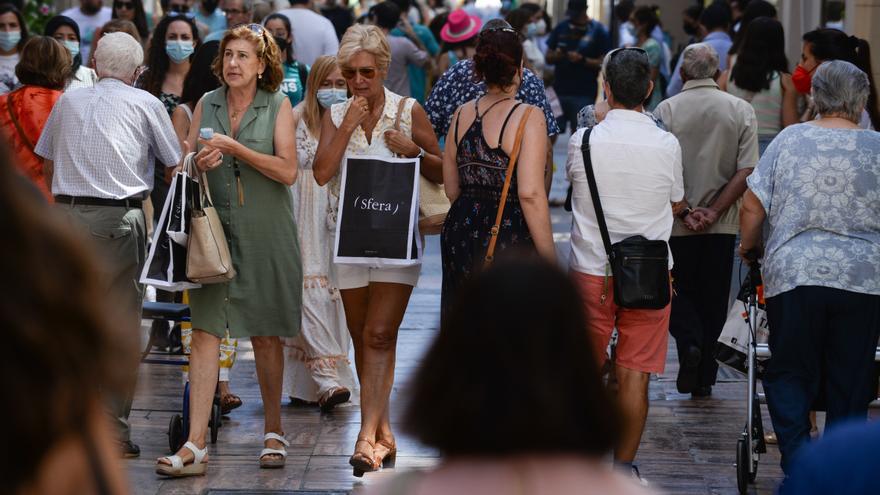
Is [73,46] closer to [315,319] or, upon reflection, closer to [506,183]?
[315,319]

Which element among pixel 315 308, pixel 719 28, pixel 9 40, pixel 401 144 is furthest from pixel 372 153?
pixel 719 28

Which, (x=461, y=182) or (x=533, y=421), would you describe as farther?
(x=461, y=182)

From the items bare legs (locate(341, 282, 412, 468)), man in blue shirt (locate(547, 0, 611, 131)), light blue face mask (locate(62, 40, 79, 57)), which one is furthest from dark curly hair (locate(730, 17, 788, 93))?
man in blue shirt (locate(547, 0, 611, 131))

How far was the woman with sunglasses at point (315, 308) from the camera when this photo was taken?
7.88m

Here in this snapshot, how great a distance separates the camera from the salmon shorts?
20.4ft

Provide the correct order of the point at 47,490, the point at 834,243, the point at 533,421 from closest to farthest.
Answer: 1. the point at 47,490
2. the point at 533,421
3. the point at 834,243

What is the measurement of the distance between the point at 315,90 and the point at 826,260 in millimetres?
3172

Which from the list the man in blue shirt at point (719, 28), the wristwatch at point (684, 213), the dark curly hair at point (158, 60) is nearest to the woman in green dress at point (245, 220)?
the dark curly hair at point (158, 60)

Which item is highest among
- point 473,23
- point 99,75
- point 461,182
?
point 473,23

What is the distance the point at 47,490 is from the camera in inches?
67.9

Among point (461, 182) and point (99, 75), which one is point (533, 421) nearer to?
point (461, 182)

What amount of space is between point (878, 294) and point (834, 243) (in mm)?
287

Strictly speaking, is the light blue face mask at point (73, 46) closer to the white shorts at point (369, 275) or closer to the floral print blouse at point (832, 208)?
the white shorts at point (369, 275)

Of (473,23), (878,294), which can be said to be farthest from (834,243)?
(473,23)
